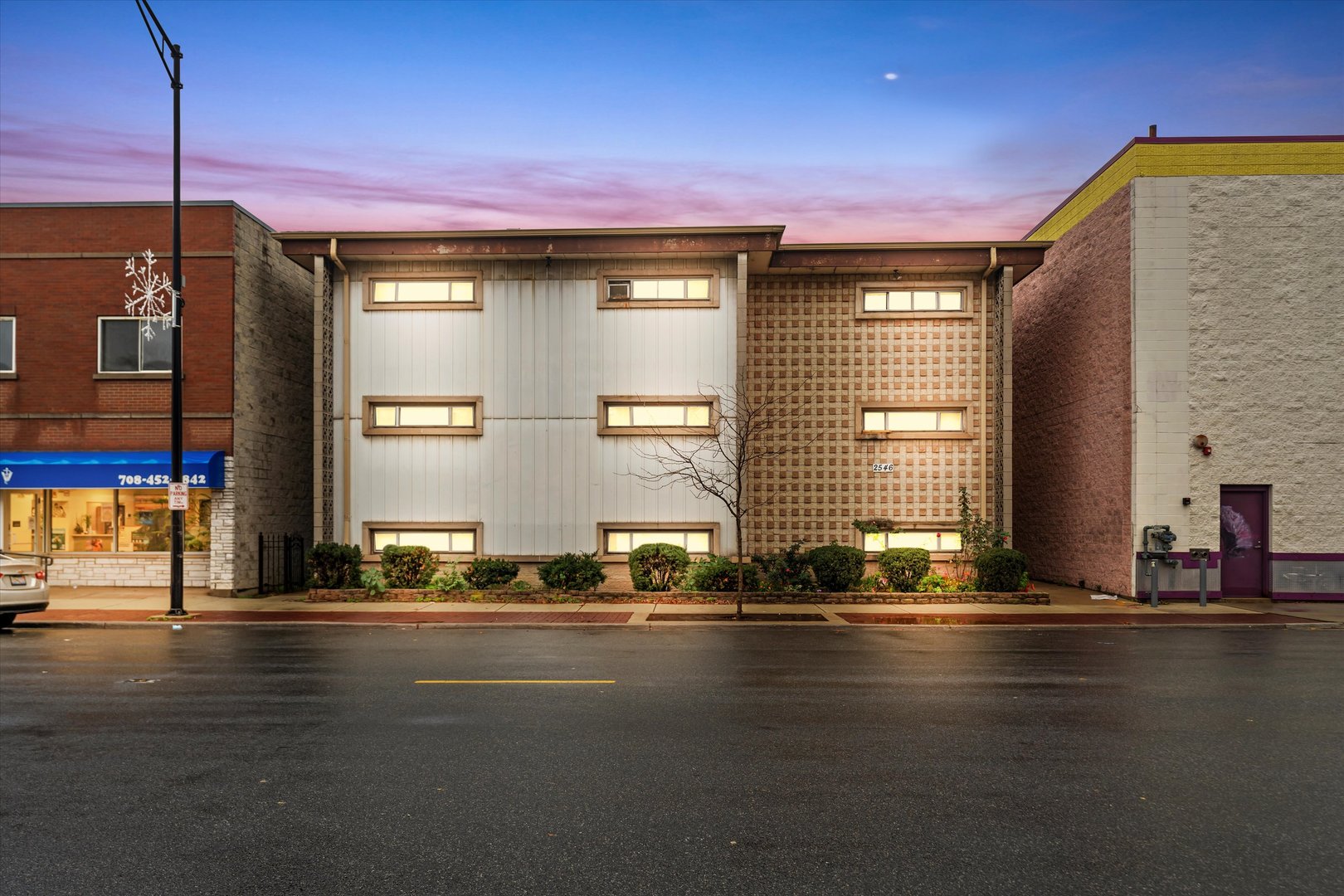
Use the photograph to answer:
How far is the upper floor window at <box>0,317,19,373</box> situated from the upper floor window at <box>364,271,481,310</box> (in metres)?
8.49

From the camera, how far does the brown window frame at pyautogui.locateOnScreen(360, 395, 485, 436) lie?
20359mm

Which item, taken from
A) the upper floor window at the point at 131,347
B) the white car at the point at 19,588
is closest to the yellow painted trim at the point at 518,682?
the white car at the point at 19,588

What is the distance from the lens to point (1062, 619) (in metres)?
15.8

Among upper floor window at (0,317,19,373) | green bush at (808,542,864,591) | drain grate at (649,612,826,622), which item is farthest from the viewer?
upper floor window at (0,317,19,373)

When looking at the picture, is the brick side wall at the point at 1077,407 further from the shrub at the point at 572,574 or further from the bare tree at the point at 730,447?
the shrub at the point at 572,574

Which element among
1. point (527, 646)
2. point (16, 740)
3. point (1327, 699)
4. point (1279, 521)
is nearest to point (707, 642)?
point (527, 646)

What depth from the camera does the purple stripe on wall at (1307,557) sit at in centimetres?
1870

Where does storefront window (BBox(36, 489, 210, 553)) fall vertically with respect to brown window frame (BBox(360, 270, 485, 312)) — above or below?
below

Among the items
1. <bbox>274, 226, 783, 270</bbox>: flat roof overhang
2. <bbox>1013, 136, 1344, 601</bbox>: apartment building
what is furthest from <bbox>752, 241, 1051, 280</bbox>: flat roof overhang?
<bbox>1013, 136, 1344, 601</bbox>: apartment building

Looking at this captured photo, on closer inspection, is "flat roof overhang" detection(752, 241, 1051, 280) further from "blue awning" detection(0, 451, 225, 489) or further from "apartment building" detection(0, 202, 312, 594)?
"blue awning" detection(0, 451, 225, 489)

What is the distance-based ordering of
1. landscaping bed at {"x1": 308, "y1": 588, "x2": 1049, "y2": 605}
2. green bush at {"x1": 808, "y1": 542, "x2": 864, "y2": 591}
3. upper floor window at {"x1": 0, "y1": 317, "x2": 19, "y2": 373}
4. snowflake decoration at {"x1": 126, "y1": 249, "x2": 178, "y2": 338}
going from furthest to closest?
upper floor window at {"x1": 0, "y1": 317, "x2": 19, "y2": 373} < snowflake decoration at {"x1": 126, "y1": 249, "x2": 178, "y2": 338} < green bush at {"x1": 808, "y1": 542, "x2": 864, "y2": 591} < landscaping bed at {"x1": 308, "y1": 588, "x2": 1049, "y2": 605}

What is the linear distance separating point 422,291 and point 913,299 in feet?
40.5

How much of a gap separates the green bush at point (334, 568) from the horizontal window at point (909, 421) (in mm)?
12722

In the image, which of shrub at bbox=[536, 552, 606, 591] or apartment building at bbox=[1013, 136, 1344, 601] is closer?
shrub at bbox=[536, 552, 606, 591]
